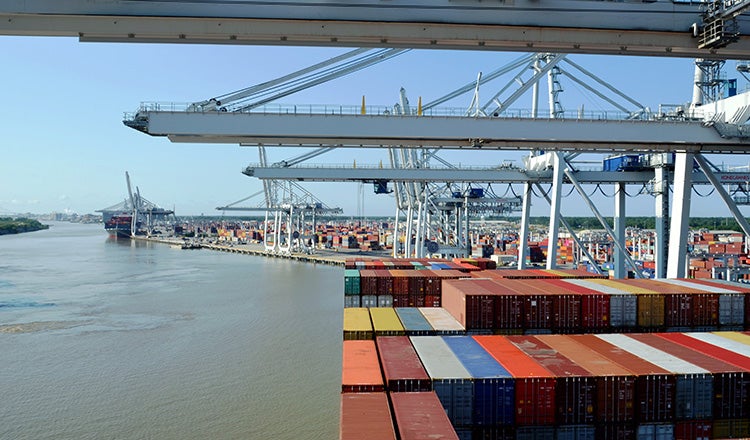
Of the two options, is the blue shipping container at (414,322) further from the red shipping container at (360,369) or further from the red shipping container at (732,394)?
the red shipping container at (732,394)

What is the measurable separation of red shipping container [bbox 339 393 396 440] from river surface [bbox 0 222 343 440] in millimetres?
5188

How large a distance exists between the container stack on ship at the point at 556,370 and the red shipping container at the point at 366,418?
0.8 inches

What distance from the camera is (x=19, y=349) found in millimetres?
17688

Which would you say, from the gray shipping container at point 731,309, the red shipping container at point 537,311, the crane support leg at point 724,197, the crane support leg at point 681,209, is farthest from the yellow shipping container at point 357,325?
the crane support leg at point 724,197

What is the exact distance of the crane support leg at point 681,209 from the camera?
13445 millimetres

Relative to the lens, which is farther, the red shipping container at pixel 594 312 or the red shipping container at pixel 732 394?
the red shipping container at pixel 594 312

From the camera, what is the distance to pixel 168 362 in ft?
53.4

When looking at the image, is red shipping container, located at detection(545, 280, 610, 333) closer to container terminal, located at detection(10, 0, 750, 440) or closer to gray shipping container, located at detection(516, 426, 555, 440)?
container terminal, located at detection(10, 0, 750, 440)

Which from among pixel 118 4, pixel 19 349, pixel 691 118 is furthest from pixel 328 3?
pixel 19 349

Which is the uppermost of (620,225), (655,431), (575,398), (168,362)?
(620,225)

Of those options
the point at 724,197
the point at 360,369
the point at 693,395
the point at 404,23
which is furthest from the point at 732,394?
the point at 724,197

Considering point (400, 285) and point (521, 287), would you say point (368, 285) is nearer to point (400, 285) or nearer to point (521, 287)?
point (400, 285)

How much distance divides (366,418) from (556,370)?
278 cm

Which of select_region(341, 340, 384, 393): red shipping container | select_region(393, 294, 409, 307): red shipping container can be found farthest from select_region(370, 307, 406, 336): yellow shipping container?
select_region(393, 294, 409, 307): red shipping container
